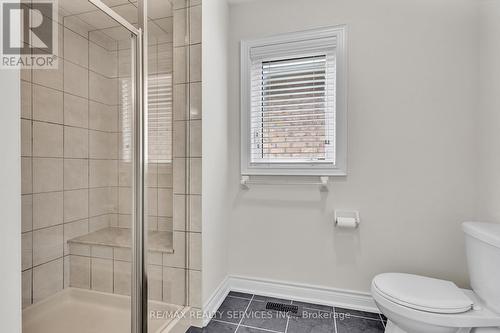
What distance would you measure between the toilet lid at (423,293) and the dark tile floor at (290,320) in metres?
0.37

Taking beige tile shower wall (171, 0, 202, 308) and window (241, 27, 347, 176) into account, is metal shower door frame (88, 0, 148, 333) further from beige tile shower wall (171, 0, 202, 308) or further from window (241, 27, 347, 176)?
window (241, 27, 347, 176)

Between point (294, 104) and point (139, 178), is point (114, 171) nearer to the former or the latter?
point (139, 178)

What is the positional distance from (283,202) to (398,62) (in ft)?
4.17

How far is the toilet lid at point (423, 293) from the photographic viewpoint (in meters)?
1.28

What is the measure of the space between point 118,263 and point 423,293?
1.59m

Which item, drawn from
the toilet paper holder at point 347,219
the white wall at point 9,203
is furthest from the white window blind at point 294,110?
the white wall at point 9,203

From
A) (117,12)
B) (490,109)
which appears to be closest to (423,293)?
(490,109)

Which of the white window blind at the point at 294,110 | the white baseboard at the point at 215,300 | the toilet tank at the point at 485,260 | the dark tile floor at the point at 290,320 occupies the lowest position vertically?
the dark tile floor at the point at 290,320

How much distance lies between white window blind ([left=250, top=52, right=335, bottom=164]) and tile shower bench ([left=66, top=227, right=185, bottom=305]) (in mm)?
952

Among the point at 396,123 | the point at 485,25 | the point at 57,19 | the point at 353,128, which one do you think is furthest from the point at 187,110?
the point at 485,25

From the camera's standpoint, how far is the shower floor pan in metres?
0.90

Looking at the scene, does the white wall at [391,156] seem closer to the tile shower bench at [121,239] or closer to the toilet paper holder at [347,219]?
the toilet paper holder at [347,219]

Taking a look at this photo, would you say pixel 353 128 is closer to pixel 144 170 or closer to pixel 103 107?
pixel 144 170

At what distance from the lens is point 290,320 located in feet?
5.59
